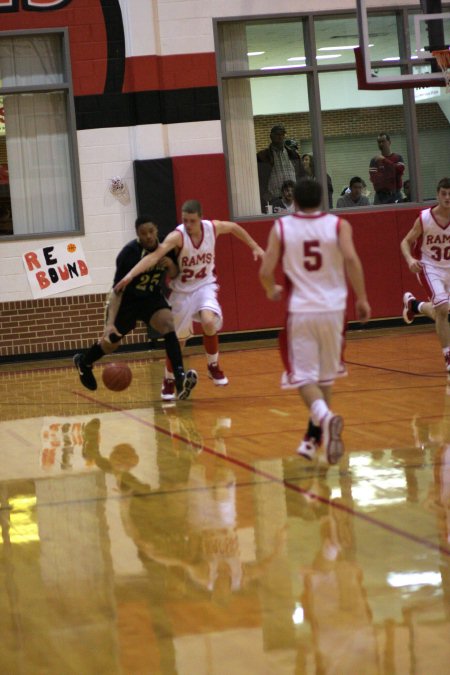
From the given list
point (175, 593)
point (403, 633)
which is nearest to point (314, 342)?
point (175, 593)

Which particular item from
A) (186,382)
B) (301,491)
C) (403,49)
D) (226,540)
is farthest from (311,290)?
(403,49)

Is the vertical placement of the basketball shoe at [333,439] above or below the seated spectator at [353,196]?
below

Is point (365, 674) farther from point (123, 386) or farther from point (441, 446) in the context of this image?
point (123, 386)

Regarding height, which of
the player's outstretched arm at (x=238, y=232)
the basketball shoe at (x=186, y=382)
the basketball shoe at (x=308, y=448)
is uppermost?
the player's outstretched arm at (x=238, y=232)

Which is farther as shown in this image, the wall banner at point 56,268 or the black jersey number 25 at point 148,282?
the wall banner at point 56,268

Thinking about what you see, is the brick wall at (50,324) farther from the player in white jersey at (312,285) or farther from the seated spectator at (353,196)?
the player in white jersey at (312,285)

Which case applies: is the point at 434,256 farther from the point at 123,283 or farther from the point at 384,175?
the point at 384,175

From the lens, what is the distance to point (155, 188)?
14.8m

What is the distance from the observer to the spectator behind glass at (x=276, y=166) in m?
15.5

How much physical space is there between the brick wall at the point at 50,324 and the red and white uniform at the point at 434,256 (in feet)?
18.6

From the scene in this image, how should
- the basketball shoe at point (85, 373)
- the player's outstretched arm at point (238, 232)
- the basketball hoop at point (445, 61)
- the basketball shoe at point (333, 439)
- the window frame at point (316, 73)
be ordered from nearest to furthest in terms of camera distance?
1. the basketball shoe at point (333, 439)
2. the player's outstretched arm at point (238, 232)
3. the basketball shoe at point (85, 373)
4. the basketball hoop at point (445, 61)
5. the window frame at point (316, 73)

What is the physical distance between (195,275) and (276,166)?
5.92 metres

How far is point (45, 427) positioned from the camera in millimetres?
9125

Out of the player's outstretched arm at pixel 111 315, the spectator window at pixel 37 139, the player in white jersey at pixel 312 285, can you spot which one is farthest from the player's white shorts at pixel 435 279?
the spectator window at pixel 37 139
